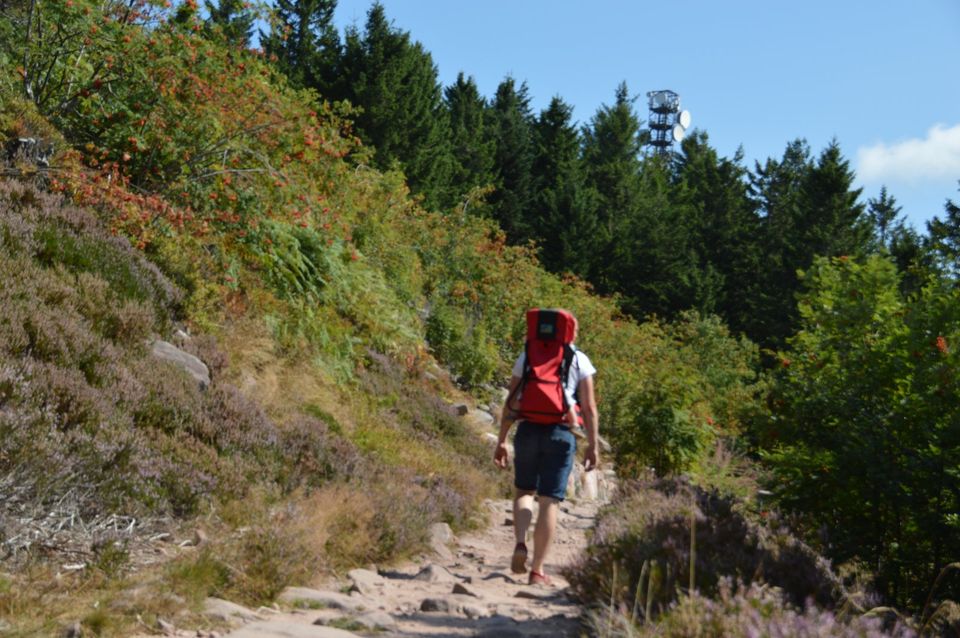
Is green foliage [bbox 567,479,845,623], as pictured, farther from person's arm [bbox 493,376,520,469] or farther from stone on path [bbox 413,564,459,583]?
stone on path [bbox 413,564,459,583]

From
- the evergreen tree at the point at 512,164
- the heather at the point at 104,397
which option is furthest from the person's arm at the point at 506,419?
the evergreen tree at the point at 512,164

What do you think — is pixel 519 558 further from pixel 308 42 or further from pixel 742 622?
pixel 308 42

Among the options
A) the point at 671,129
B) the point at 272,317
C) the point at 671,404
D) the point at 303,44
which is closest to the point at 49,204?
the point at 272,317

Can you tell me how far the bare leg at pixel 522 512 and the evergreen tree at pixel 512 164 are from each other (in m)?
30.0

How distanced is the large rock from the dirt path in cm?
239

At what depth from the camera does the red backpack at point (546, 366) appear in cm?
588

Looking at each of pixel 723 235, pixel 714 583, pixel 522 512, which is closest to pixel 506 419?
pixel 522 512

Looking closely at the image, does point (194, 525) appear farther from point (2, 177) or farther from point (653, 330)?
point (653, 330)

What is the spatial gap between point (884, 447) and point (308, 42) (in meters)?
30.4

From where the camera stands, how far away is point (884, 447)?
6195 mm

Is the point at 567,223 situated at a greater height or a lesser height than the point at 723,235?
lesser

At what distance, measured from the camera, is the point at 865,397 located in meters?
6.82

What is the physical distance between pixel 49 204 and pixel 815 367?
7216 millimetres

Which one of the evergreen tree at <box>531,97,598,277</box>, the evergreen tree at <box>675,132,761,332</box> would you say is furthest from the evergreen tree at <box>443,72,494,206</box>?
the evergreen tree at <box>675,132,761,332</box>
